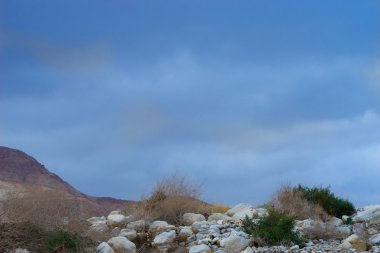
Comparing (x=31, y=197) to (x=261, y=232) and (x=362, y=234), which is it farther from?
(x=362, y=234)

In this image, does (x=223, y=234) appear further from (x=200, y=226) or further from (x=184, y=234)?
(x=200, y=226)

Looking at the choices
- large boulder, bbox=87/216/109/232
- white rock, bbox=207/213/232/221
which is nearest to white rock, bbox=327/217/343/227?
white rock, bbox=207/213/232/221

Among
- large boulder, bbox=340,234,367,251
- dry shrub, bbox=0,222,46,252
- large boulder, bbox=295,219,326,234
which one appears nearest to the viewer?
dry shrub, bbox=0,222,46,252

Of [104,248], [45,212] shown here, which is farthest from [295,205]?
[45,212]

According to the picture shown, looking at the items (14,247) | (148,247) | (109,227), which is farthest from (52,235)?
(109,227)

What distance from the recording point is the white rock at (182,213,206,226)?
1730 cm

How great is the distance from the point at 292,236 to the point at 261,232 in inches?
25.4

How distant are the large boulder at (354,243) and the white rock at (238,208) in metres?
5.25

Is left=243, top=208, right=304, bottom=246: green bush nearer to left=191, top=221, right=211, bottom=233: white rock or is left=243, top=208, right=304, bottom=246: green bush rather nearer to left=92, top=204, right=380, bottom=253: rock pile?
left=92, top=204, right=380, bottom=253: rock pile

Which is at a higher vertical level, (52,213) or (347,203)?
(347,203)

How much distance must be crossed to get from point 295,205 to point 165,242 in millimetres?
4440

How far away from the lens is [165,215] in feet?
58.2

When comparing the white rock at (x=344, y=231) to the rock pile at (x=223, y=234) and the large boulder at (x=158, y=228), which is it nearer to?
the rock pile at (x=223, y=234)

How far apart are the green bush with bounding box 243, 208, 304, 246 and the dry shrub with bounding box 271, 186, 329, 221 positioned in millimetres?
2956
